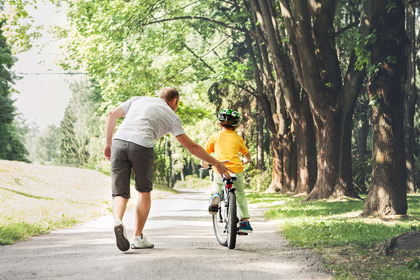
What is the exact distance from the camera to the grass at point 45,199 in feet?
33.7

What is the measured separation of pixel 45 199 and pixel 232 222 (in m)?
12.6

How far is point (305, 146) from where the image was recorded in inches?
837

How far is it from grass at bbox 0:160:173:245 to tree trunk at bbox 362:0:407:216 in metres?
6.33

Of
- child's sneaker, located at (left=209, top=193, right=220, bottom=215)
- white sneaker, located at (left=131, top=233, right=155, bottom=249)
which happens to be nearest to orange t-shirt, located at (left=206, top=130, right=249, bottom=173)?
child's sneaker, located at (left=209, top=193, right=220, bottom=215)

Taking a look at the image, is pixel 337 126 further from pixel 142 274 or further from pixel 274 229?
pixel 142 274

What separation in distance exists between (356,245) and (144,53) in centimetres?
1945

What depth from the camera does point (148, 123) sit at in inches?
261

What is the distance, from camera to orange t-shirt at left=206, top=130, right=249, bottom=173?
7.73 m

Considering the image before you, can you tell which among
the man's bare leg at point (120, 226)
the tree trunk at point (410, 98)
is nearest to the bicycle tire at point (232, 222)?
the man's bare leg at point (120, 226)

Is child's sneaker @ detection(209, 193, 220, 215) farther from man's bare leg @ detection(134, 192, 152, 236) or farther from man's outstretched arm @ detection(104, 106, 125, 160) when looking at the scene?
man's outstretched arm @ detection(104, 106, 125, 160)

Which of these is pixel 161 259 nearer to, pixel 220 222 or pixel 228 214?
pixel 228 214

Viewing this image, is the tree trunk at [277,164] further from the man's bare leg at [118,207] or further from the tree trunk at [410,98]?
the man's bare leg at [118,207]

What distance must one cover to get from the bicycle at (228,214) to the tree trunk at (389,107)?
5.41m

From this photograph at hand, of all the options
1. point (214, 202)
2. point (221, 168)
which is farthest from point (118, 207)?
point (214, 202)
